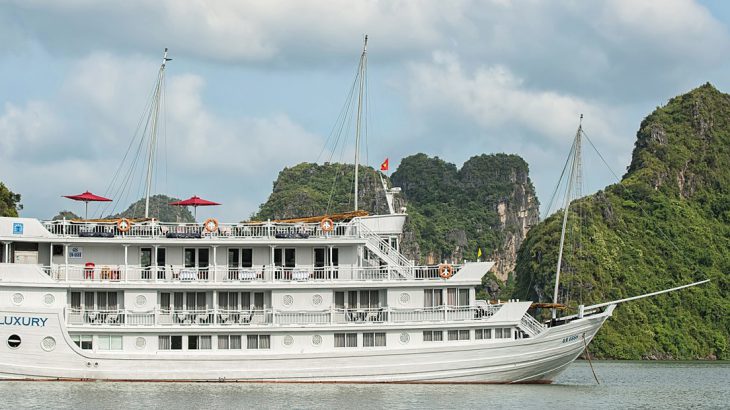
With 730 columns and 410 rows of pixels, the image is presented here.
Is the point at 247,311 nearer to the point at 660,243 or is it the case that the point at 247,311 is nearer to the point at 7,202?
Answer: the point at 7,202

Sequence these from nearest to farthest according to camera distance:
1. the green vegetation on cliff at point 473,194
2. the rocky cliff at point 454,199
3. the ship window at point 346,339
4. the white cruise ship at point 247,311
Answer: the white cruise ship at point 247,311 → the ship window at point 346,339 → the rocky cliff at point 454,199 → the green vegetation on cliff at point 473,194

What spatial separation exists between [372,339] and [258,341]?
332 cm

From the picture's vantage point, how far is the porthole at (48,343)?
29703mm

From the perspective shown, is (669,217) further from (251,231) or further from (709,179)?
(251,231)

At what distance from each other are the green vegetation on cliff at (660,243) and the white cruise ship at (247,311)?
41.5m

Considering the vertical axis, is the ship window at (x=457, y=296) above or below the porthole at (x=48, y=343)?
above

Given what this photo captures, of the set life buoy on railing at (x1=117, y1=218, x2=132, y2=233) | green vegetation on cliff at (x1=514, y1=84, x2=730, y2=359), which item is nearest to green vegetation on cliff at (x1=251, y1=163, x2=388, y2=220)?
green vegetation on cliff at (x1=514, y1=84, x2=730, y2=359)

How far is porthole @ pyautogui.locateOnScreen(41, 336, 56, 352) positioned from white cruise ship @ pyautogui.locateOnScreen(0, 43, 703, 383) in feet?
0.09

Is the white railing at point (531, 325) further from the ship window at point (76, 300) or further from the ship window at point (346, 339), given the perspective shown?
the ship window at point (76, 300)

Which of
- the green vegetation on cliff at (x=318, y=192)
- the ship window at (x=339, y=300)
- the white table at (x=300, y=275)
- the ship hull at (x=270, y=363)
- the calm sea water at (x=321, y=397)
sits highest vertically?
the green vegetation on cliff at (x=318, y=192)

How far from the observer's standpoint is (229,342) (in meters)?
30.6

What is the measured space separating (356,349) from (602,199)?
56.7 m

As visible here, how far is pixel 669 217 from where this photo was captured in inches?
3300

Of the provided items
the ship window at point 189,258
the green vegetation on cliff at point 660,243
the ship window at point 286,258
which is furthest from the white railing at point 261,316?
the green vegetation on cliff at point 660,243
